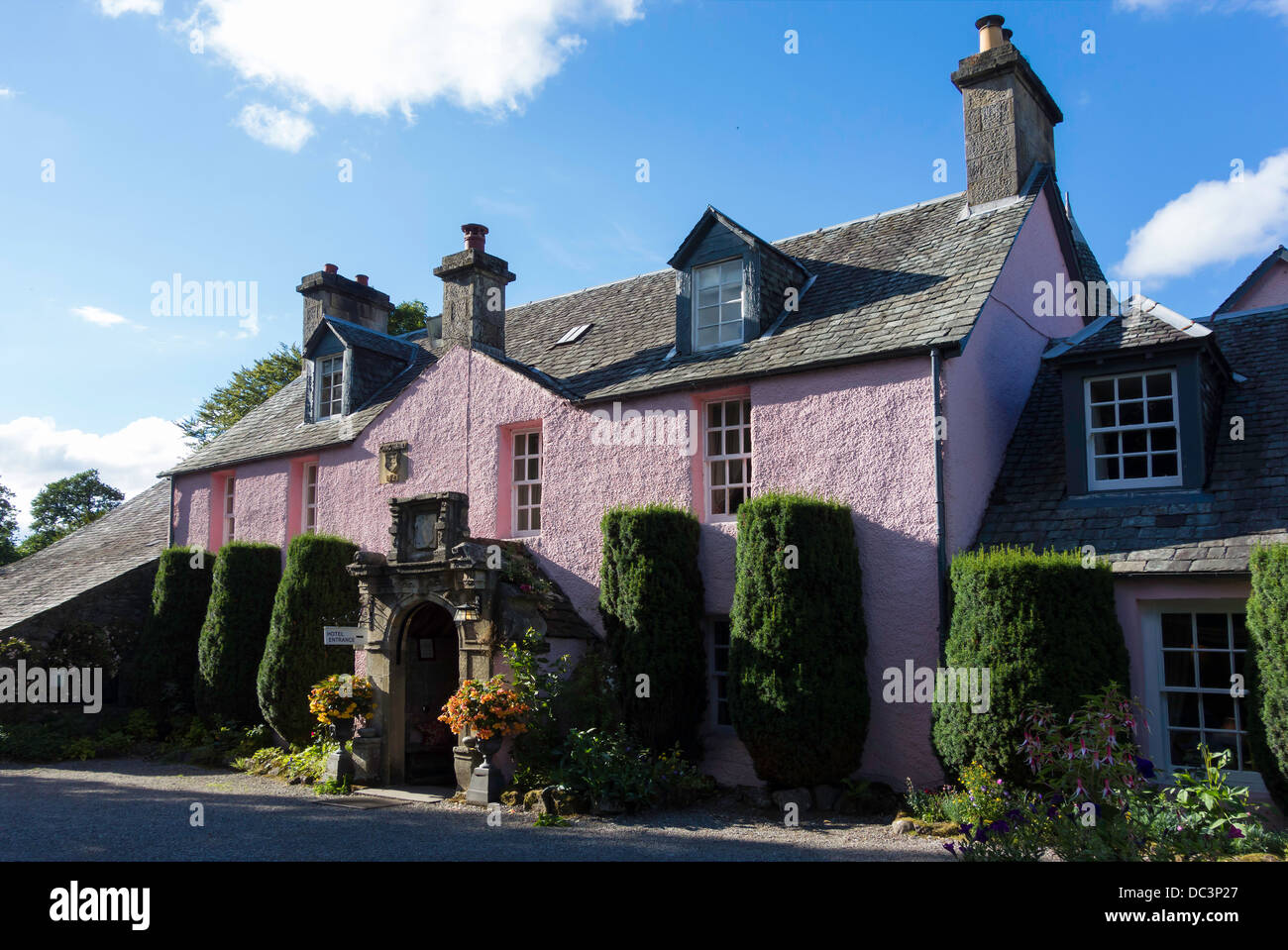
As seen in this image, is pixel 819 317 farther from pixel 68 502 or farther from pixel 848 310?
pixel 68 502

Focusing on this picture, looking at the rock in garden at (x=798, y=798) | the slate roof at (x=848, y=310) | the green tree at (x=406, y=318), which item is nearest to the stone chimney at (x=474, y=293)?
the slate roof at (x=848, y=310)

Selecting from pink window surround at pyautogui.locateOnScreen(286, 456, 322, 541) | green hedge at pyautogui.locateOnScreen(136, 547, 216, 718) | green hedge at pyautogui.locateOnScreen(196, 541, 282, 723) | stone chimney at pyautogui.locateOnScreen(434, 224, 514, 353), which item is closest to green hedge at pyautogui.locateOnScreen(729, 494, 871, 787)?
stone chimney at pyautogui.locateOnScreen(434, 224, 514, 353)

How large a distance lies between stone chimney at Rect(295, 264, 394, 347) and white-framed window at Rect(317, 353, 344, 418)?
2.96ft

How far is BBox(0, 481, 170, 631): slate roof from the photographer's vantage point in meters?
19.0

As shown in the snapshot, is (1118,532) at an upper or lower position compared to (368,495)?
lower

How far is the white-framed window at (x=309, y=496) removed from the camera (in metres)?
18.0

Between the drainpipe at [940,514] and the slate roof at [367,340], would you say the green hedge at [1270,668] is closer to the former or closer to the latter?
the drainpipe at [940,514]

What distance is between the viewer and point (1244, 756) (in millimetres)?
9648

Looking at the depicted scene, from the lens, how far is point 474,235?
16188 millimetres

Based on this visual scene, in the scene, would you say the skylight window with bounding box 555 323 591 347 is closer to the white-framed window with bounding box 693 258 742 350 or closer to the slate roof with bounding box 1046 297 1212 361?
the white-framed window with bounding box 693 258 742 350

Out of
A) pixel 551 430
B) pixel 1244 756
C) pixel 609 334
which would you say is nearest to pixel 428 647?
pixel 551 430

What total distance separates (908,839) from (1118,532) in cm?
413

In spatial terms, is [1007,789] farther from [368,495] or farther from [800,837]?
[368,495]

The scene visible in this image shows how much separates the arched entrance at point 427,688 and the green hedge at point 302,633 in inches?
70.7
